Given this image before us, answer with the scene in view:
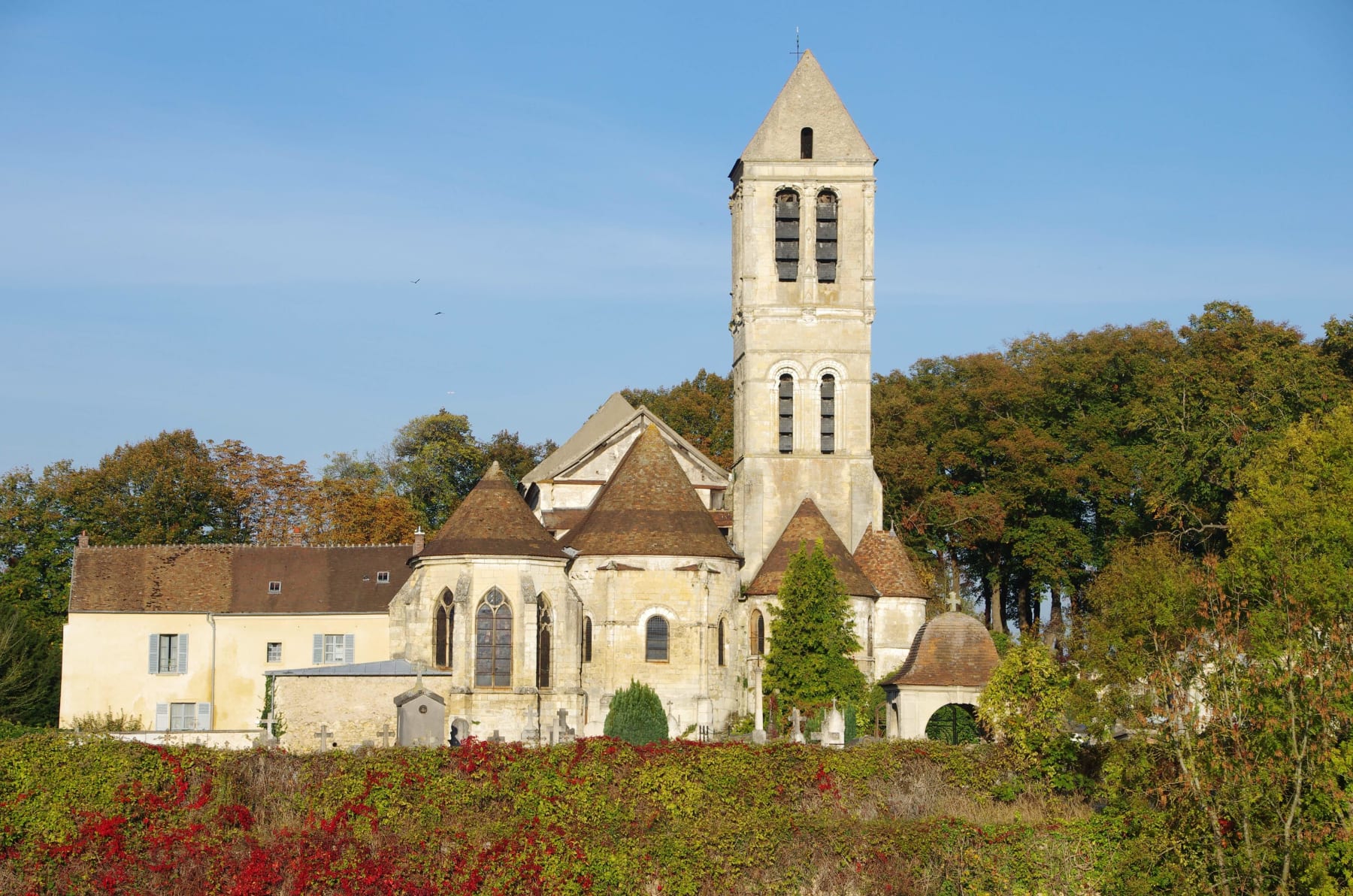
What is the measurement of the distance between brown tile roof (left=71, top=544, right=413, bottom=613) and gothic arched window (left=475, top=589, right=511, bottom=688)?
10.3 meters

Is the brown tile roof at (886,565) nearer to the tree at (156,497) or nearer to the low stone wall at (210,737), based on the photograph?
the low stone wall at (210,737)

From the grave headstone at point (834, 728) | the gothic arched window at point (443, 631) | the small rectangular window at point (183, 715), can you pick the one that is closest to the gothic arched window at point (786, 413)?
the grave headstone at point (834, 728)

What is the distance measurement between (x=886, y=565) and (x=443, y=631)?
11498 mm

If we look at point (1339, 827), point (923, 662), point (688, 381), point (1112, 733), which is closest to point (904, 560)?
point (923, 662)

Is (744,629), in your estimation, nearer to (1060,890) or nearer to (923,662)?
(923,662)

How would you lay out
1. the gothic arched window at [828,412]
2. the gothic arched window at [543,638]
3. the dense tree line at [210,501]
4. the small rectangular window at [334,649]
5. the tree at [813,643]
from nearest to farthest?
1. the tree at [813,643]
2. the gothic arched window at [543,638]
3. the gothic arched window at [828,412]
4. the small rectangular window at [334,649]
5. the dense tree line at [210,501]

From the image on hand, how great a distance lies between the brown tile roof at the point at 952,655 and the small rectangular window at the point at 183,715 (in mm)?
20035

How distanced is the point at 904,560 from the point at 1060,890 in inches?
869

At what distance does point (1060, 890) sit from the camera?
67.6 ft

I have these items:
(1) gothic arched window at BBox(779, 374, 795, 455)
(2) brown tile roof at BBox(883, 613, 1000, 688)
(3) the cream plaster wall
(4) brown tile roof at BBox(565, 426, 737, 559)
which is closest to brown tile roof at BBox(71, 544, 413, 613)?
(3) the cream plaster wall

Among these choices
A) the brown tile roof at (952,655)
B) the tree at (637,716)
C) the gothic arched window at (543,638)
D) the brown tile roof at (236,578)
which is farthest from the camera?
the brown tile roof at (236,578)

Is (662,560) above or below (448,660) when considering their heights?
above

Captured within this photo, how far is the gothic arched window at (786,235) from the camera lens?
44.2 metres

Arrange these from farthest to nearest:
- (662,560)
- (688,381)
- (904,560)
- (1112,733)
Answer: (688,381)
(904,560)
(662,560)
(1112,733)
